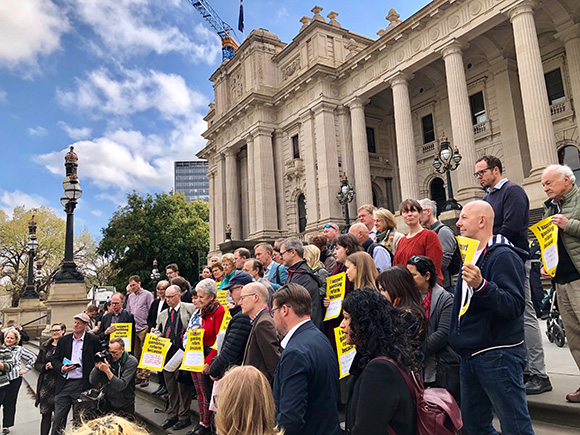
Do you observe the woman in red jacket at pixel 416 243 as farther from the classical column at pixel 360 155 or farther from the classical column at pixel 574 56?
the classical column at pixel 360 155

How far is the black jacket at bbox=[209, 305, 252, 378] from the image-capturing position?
189 inches

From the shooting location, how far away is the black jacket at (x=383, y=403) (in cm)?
250

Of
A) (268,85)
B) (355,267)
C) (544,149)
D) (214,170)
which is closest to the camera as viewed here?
(355,267)

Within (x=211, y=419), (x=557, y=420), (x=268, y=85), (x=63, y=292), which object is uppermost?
(x=268, y=85)

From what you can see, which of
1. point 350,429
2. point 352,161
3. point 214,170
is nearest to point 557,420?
point 350,429

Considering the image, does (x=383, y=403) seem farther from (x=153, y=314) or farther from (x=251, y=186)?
(x=251, y=186)

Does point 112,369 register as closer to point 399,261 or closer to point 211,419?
point 211,419

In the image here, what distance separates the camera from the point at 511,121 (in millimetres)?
23844

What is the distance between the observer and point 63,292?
1400cm

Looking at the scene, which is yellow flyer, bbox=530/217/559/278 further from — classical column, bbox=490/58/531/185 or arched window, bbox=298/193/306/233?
arched window, bbox=298/193/306/233

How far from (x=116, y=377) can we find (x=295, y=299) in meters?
3.96

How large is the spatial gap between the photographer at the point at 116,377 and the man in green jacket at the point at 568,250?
5.62m

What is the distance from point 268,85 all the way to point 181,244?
2053 cm

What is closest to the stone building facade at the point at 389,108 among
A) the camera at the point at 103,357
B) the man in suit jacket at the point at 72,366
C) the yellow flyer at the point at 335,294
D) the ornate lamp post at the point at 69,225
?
the yellow flyer at the point at 335,294
